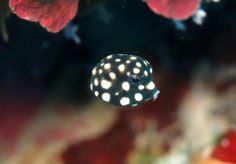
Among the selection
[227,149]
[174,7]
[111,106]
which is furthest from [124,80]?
[227,149]

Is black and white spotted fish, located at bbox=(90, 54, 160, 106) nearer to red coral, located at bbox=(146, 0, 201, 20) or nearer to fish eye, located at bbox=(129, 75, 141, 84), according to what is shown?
fish eye, located at bbox=(129, 75, 141, 84)

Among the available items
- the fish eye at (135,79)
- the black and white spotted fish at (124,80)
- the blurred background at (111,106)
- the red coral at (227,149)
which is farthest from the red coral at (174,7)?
the red coral at (227,149)

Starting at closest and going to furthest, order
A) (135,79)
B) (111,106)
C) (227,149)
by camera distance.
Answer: (135,79) < (227,149) < (111,106)

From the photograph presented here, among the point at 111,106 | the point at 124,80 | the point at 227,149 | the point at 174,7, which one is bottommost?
the point at 227,149

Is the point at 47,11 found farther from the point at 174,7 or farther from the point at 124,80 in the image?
the point at 174,7

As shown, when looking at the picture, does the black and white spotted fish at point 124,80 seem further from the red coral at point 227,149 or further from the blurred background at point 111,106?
the red coral at point 227,149
